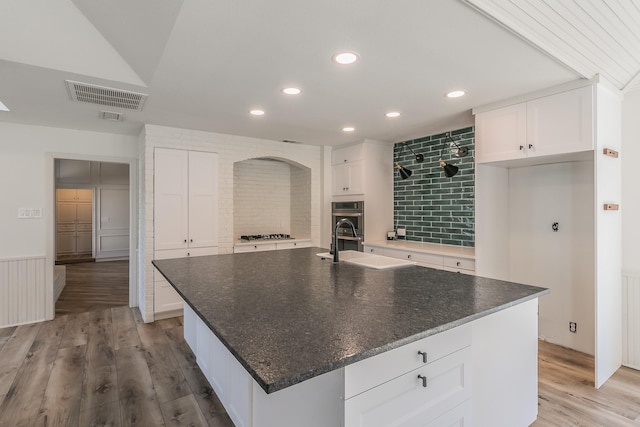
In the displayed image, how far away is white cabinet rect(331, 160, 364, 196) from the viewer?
447 centimetres

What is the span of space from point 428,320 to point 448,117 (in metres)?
2.70

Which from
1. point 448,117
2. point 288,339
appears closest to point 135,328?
point 288,339

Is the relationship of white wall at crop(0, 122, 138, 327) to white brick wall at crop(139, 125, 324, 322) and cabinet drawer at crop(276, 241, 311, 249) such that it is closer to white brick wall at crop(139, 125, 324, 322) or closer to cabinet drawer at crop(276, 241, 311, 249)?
white brick wall at crop(139, 125, 324, 322)

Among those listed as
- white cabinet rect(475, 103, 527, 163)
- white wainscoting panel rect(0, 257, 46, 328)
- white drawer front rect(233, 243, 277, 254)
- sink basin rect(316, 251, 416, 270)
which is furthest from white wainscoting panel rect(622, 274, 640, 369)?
white wainscoting panel rect(0, 257, 46, 328)

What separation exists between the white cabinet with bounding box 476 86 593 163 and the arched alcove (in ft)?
8.80

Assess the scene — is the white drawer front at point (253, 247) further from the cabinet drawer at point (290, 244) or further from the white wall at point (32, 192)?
the white wall at point (32, 192)

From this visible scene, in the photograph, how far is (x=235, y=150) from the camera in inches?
169

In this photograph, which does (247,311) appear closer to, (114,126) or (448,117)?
(448,117)

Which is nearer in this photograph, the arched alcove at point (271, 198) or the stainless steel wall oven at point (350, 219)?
the stainless steel wall oven at point (350, 219)

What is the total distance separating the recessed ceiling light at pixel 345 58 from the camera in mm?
1985

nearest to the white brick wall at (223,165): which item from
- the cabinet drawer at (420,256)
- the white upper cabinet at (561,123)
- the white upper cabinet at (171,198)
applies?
the white upper cabinet at (171,198)

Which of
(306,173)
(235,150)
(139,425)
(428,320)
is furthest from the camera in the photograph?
(306,173)

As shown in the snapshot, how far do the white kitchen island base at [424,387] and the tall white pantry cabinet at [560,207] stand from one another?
1.17 m

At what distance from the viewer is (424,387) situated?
1.25 meters
